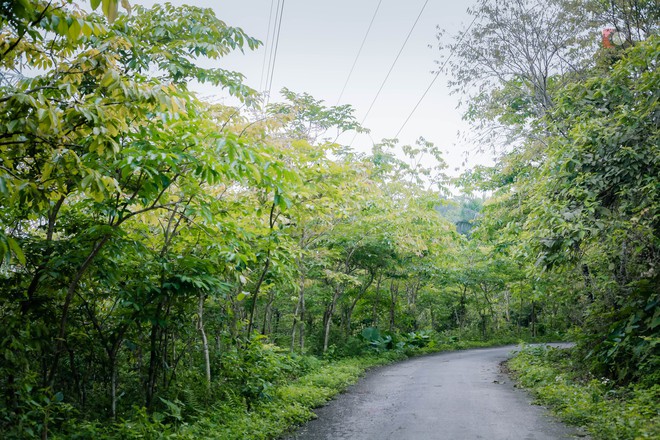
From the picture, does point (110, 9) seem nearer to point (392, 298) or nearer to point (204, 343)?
point (204, 343)

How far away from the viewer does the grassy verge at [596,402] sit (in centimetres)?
491

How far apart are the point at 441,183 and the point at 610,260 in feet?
40.2

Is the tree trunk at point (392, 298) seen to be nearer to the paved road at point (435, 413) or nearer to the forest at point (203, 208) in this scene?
the forest at point (203, 208)

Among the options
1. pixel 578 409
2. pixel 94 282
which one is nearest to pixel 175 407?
pixel 94 282

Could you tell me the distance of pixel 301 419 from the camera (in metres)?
6.56

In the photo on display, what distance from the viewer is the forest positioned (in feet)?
11.0

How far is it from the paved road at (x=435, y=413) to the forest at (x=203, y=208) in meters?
0.89

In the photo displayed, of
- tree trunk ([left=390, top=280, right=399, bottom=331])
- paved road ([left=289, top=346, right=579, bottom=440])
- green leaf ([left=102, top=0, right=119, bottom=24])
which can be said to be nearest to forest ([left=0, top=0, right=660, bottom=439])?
green leaf ([left=102, top=0, right=119, bottom=24])

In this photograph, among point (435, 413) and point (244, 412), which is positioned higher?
point (244, 412)

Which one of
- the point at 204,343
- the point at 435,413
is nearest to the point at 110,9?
the point at 204,343

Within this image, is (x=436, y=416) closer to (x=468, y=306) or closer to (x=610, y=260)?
(x=610, y=260)

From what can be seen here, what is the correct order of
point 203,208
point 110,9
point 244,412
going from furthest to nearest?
1. point 244,412
2. point 203,208
3. point 110,9

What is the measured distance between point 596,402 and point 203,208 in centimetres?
635

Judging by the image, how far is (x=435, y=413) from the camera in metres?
6.87
